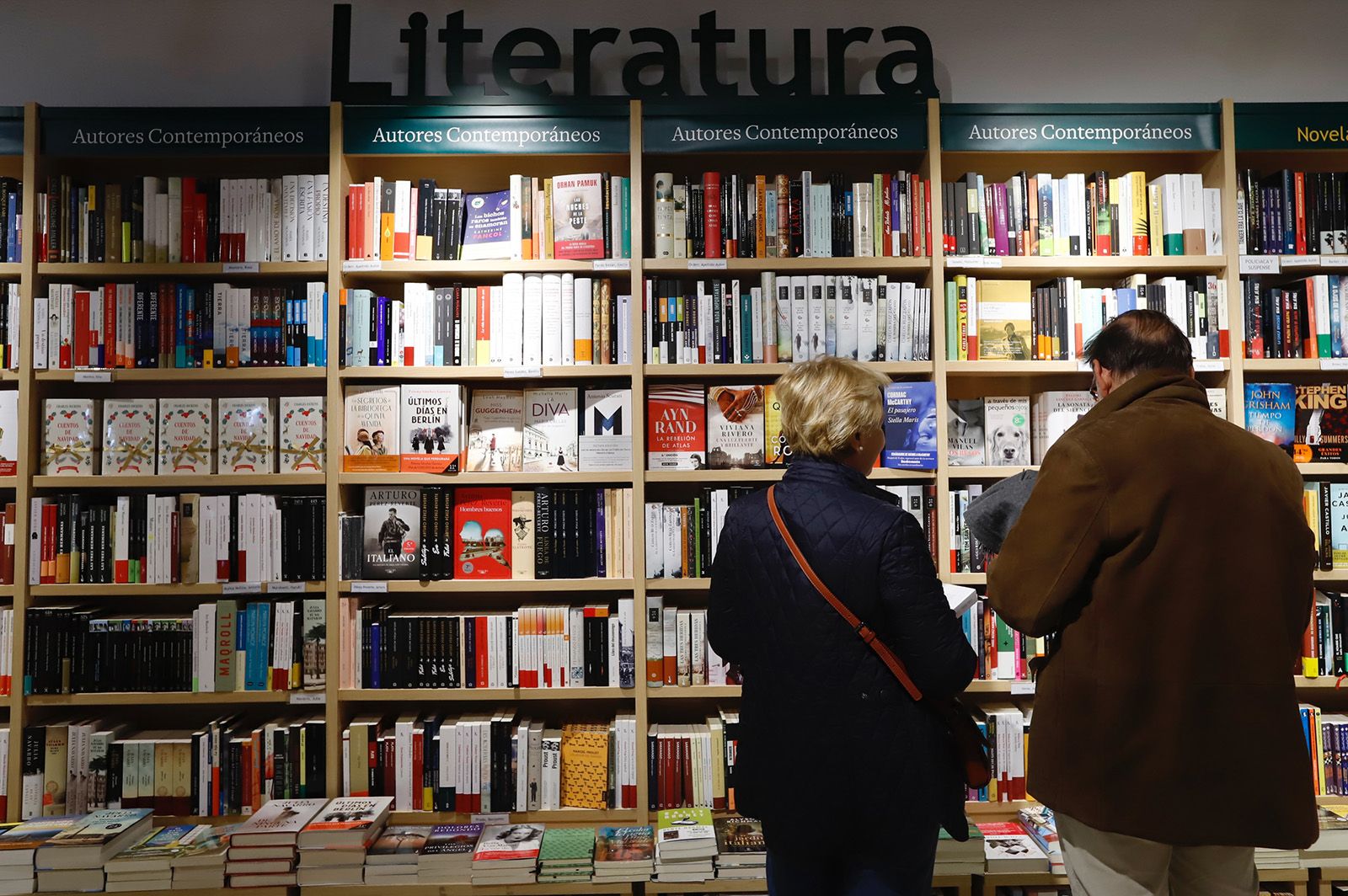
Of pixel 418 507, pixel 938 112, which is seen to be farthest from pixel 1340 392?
pixel 418 507

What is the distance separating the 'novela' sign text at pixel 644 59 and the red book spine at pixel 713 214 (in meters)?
0.34

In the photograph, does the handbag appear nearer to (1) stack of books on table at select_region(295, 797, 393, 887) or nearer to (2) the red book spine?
(2) the red book spine

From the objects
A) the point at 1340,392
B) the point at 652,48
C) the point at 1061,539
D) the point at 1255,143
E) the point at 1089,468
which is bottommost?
the point at 1061,539

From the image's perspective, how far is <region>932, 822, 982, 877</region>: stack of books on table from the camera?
2.51 m

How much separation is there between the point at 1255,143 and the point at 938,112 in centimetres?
107

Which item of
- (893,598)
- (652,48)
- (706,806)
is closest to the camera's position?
(893,598)

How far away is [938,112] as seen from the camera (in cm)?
285

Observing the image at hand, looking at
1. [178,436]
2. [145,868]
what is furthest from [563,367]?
[145,868]

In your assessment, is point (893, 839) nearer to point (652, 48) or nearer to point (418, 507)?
point (418, 507)

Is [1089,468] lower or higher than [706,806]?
higher

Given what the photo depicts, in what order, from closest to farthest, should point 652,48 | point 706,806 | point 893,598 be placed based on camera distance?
point 893,598, point 706,806, point 652,48

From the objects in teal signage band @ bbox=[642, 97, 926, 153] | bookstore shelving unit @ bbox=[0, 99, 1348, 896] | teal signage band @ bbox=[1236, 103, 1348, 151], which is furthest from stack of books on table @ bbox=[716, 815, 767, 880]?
teal signage band @ bbox=[1236, 103, 1348, 151]

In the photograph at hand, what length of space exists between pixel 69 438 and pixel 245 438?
56cm

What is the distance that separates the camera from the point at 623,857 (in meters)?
2.50
